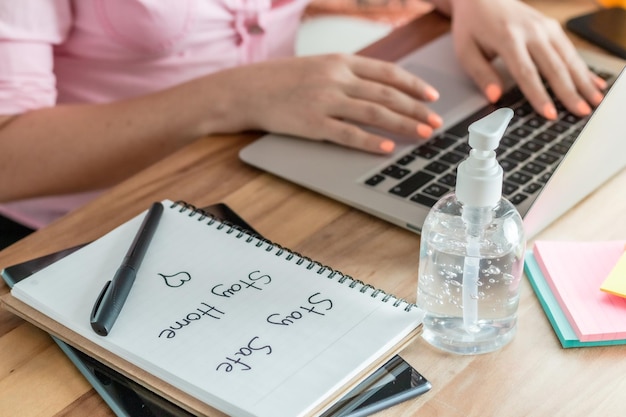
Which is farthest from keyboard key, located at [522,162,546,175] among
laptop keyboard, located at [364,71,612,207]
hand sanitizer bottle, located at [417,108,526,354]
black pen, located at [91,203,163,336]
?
black pen, located at [91,203,163,336]

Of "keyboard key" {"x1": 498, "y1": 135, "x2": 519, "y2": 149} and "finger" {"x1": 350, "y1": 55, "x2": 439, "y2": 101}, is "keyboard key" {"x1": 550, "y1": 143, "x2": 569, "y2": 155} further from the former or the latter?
"finger" {"x1": 350, "y1": 55, "x2": 439, "y2": 101}

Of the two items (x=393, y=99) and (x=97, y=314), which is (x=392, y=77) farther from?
(x=97, y=314)

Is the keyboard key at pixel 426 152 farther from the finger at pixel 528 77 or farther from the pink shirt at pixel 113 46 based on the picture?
the pink shirt at pixel 113 46

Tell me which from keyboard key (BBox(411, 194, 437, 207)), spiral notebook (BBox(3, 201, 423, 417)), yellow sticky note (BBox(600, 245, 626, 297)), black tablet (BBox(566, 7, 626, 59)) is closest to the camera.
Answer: spiral notebook (BBox(3, 201, 423, 417))

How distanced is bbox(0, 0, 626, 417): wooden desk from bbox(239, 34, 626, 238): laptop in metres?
0.02

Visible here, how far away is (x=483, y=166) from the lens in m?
0.64

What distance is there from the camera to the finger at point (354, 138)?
95cm

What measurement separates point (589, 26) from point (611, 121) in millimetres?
436

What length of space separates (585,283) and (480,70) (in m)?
0.39

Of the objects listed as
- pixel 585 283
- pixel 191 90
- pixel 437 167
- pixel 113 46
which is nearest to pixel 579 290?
pixel 585 283

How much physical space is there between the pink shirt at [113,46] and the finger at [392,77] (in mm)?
253

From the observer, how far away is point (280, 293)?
708mm

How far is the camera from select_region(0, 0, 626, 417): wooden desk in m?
0.66

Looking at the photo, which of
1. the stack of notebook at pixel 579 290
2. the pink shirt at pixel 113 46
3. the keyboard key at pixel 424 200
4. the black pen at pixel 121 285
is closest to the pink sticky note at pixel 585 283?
the stack of notebook at pixel 579 290
